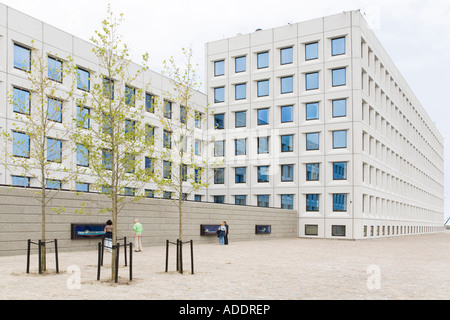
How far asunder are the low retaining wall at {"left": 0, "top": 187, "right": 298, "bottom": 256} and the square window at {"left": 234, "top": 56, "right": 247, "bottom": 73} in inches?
656

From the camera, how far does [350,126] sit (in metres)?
46.3

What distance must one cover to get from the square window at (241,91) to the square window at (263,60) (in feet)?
8.66

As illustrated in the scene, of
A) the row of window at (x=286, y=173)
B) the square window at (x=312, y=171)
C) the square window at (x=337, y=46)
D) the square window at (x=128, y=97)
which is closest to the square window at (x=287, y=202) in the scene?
the row of window at (x=286, y=173)

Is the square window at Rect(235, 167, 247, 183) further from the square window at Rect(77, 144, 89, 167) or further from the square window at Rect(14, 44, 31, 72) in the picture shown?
the square window at Rect(14, 44, 31, 72)

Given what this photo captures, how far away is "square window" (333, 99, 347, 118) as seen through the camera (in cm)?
4694

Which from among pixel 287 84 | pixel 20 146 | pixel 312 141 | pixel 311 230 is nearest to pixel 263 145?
pixel 312 141

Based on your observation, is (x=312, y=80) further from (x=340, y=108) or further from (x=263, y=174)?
(x=263, y=174)

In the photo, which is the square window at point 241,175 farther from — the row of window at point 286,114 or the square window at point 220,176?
the row of window at point 286,114

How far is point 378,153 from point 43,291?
47.2 m

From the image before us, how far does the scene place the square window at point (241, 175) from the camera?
51787 mm

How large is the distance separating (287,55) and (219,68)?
8.21 metres

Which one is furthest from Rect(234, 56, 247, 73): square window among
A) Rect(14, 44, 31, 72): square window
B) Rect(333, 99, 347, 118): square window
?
Rect(14, 44, 31, 72): square window
